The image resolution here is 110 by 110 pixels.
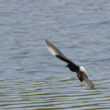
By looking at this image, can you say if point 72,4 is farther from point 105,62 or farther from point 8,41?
point 105,62

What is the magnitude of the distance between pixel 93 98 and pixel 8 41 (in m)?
7.45

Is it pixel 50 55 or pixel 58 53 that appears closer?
pixel 58 53

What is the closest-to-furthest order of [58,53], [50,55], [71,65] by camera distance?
[58,53] < [71,65] < [50,55]

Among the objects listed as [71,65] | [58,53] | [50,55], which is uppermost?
[58,53]

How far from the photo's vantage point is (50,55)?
14.6 m

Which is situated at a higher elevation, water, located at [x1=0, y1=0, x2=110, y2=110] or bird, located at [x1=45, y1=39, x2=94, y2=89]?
bird, located at [x1=45, y1=39, x2=94, y2=89]

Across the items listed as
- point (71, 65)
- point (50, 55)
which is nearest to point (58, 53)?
point (71, 65)

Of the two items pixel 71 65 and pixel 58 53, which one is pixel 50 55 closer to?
pixel 71 65

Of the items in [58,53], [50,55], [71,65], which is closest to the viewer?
[58,53]

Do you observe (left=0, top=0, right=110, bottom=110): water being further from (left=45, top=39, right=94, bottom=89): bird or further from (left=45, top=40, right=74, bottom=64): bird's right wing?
(left=45, top=40, right=74, bottom=64): bird's right wing

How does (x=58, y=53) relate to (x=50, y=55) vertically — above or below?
above

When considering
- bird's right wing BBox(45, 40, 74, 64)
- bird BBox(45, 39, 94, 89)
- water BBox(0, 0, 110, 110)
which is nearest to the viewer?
bird's right wing BBox(45, 40, 74, 64)

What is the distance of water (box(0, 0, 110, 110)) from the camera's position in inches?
378

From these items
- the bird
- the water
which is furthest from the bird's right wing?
the water
